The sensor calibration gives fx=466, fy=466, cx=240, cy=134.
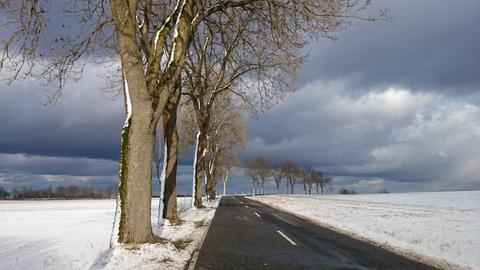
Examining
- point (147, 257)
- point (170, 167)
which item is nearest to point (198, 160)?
point (170, 167)

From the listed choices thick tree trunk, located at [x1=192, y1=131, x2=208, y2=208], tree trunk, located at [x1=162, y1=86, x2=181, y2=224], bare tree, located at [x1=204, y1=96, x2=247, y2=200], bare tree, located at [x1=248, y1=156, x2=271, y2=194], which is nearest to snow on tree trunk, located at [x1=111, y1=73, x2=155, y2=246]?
tree trunk, located at [x1=162, y1=86, x2=181, y2=224]

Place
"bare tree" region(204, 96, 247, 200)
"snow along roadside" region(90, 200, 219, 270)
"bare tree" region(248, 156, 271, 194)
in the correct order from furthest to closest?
"bare tree" region(248, 156, 271, 194)
"bare tree" region(204, 96, 247, 200)
"snow along roadside" region(90, 200, 219, 270)

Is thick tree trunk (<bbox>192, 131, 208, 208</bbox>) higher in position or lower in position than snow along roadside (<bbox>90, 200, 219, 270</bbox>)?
higher

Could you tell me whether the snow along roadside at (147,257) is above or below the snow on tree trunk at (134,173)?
below

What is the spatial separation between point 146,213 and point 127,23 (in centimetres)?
450

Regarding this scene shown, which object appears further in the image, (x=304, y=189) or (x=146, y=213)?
(x=304, y=189)

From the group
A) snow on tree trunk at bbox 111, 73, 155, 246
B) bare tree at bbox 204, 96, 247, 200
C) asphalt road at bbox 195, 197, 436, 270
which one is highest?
bare tree at bbox 204, 96, 247, 200

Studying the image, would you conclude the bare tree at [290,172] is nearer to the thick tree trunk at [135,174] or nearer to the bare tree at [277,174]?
the bare tree at [277,174]

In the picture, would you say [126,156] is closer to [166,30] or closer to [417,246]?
[166,30]

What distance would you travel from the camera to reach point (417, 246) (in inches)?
543

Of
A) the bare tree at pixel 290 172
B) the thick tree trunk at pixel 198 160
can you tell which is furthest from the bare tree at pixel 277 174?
the thick tree trunk at pixel 198 160

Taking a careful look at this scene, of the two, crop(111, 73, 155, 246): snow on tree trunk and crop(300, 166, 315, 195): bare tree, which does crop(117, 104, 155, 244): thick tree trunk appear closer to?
crop(111, 73, 155, 246): snow on tree trunk

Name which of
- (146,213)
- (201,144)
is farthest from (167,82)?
(201,144)

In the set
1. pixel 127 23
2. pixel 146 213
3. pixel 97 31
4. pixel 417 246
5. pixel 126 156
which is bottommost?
pixel 417 246
